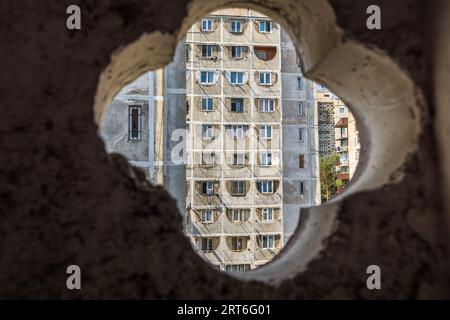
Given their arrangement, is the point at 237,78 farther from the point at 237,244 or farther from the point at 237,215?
the point at 237,244

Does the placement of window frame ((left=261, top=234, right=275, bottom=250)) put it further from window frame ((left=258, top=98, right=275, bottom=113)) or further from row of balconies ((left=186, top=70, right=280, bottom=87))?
row of balconies ((left=186, top=70, right=280, bottom=87))

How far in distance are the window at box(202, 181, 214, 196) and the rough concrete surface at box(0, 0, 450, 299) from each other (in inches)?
560

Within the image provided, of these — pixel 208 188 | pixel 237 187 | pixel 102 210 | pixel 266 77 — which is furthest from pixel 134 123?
pixel 102 210

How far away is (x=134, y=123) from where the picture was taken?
1195 cm

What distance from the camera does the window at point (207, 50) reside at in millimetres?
15938

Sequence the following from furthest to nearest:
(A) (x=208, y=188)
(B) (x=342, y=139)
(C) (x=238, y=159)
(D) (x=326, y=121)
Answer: (B) (x=342, y=139)
(D) (x=326, y=121)
(C) (x=238, y=159)
(A) (x=208, y=188)

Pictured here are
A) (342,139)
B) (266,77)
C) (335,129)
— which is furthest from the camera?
(335,129)

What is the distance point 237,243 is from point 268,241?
1.11 m

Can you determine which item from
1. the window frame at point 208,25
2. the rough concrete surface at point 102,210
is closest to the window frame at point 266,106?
the window frame at point 208,25

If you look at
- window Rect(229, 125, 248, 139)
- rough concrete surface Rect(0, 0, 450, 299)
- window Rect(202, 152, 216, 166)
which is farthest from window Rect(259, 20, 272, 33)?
rough concrete surface Rect(0, 0, 450, 299)

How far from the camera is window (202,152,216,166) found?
1557 cm

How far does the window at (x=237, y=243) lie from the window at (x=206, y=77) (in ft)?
18.1

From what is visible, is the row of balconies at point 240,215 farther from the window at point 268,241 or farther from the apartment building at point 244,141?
the window at point 268,241
